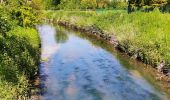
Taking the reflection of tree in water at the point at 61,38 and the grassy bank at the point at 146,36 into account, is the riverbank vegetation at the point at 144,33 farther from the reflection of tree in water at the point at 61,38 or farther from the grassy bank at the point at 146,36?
the reflection of tree in water at the point at 61,38

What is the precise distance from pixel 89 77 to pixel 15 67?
971 centimetres

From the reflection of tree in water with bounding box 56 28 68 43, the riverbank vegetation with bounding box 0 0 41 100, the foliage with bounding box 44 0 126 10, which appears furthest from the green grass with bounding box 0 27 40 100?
the foliage with bounding box 44 0 126 10

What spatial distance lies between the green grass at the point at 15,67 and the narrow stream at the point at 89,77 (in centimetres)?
220

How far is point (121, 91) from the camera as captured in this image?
25922 millimetres

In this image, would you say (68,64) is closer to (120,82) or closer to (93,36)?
(120,82)

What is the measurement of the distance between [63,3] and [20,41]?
315 feet

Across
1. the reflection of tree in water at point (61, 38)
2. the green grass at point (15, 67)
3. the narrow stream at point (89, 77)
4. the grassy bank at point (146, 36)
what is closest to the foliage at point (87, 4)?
the reflection of tree in water at point (61, 38)

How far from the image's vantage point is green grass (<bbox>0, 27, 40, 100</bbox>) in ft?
58.5

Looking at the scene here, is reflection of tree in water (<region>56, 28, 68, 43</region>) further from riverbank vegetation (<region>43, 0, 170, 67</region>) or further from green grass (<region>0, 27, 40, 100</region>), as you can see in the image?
green grass (<region>0, 27, 40, 100</region>)

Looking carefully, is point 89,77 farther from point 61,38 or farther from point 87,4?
point 87,4

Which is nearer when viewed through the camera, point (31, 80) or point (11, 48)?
point (11, 48)

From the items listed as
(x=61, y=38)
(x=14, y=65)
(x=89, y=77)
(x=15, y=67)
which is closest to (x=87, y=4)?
(x=61, y=38)

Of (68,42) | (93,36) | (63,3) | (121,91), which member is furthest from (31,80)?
(63,3)

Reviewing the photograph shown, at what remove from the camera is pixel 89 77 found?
30125 millimetres
